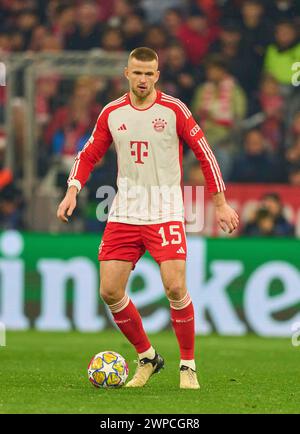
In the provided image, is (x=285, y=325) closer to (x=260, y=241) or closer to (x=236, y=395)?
(x=260, y=241)

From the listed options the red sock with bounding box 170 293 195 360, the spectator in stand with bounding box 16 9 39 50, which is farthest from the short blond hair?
the spectator in stand with bounding box 16 9 39 50

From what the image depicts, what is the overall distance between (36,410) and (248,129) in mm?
8776

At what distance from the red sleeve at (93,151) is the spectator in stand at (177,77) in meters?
7.27

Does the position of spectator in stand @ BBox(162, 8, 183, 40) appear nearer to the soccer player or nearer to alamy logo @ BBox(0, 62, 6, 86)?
alamy logo @ BBox(0, 62, 6, 86)

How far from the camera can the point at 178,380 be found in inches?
352

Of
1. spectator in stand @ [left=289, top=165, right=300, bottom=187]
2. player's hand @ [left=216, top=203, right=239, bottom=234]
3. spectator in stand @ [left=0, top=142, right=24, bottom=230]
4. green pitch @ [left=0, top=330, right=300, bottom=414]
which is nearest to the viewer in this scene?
green pitch @ [left=0, top=330, right=300, bottom=414]

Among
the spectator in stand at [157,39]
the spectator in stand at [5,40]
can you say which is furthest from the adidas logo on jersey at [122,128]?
the spectator in stand at [5,40]

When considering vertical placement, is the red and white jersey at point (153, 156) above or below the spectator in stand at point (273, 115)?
below

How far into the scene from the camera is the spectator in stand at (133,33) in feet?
53.9

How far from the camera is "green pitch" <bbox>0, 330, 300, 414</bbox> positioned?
714 centimetres

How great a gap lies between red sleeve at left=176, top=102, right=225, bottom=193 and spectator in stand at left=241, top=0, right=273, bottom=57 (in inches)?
298

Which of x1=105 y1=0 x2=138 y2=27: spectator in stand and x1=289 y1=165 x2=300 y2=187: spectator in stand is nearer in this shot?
x1=289 y1=165 x2=300 y2=187: spectator in stand

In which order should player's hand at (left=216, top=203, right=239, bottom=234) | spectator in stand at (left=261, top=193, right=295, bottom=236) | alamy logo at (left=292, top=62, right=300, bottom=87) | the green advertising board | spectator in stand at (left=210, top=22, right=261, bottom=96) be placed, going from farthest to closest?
1. spectator in stand at (left=210, top=22, right=261, bottom=96)
2. alamy logo at (left=292, top=62, right=300, bottom=87)
3. spectator in stand at (left=261, top=193, right=295, bottom=236)
4. the green advertising board
5. player's hand at (left=216, top=203, right=239, bottom=234)

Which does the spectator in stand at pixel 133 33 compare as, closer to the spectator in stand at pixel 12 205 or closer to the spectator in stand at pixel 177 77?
the spectator in stand at pixel 177 77
